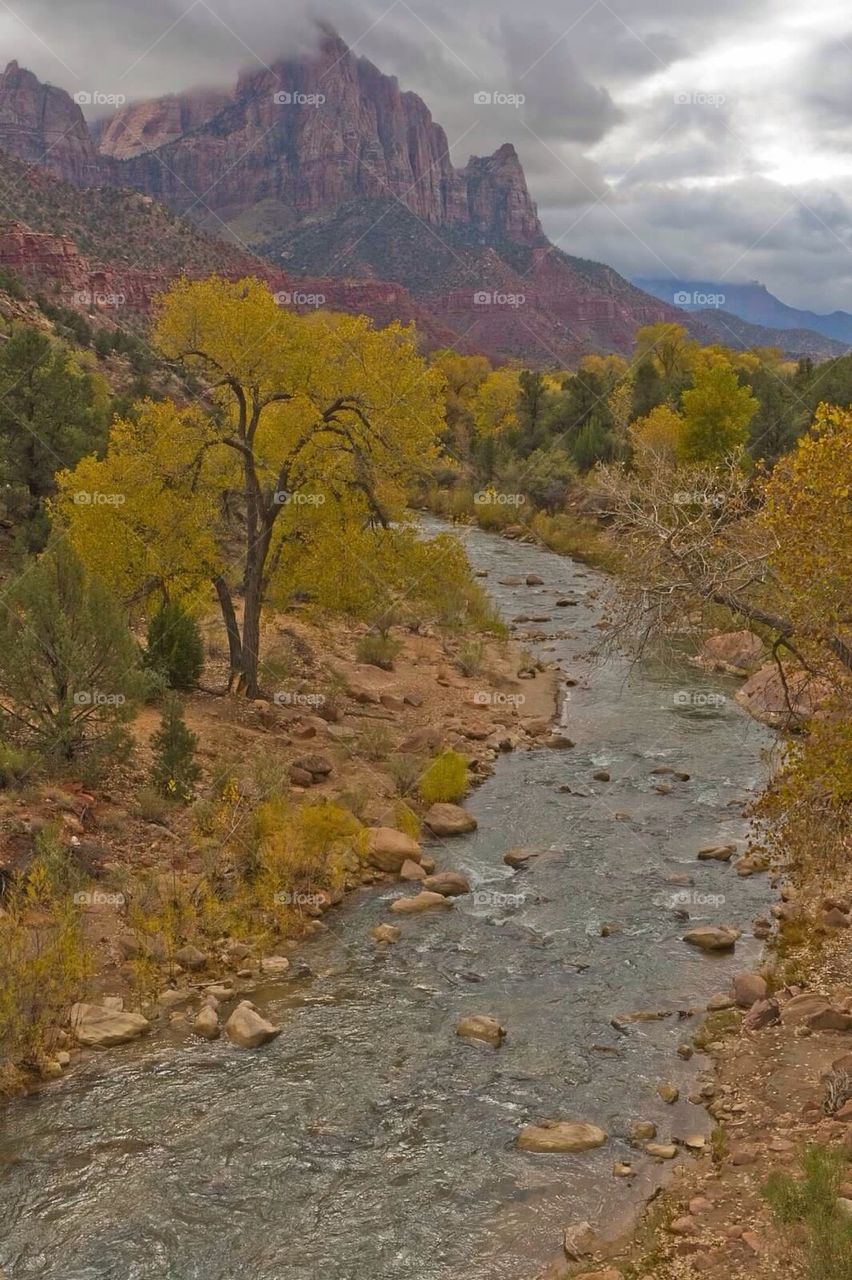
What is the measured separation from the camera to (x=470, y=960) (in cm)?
1334

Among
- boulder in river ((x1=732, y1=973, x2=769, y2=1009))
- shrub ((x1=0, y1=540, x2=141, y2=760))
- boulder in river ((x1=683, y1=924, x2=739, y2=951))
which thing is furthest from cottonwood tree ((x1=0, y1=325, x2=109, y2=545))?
boulder in river ((x1=732, y1=973, x2=769, y2=1009))

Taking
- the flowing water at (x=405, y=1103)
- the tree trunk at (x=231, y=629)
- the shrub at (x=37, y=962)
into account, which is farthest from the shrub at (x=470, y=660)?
the shrub at (x=37, y=962)

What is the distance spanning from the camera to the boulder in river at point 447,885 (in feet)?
50.4

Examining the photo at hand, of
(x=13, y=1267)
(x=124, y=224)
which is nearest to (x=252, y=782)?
(x=13, y=1267)

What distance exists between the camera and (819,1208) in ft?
24.7

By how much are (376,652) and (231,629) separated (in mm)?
5968

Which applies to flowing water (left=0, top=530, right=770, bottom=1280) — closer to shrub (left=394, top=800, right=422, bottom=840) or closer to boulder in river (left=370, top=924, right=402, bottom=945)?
boulder in river (left=370, top=924, right=402, bottom=945)

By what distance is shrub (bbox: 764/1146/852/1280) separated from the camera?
6926 mm

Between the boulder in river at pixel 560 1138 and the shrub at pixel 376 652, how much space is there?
56.8ft

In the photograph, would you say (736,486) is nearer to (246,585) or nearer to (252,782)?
(252,782)

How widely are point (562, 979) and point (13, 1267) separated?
726cm

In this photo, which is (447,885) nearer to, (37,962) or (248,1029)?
(248,1029)

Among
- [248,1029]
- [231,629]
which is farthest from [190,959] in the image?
[231,629]

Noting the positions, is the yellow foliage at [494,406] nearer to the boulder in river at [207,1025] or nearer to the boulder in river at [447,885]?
the boulder in river at [447,885]
